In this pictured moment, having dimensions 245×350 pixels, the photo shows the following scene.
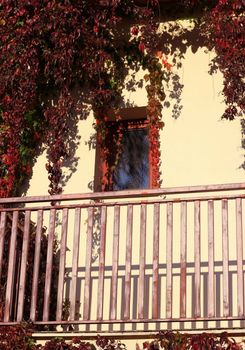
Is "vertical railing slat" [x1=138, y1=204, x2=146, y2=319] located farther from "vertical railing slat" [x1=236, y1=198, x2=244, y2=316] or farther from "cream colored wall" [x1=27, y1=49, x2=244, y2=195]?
"cream colored wall" [x1=27, y1=49, x2=244, y2=195]

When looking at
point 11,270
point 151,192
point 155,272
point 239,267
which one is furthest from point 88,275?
point 239,267

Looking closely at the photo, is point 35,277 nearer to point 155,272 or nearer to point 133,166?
point 155,272

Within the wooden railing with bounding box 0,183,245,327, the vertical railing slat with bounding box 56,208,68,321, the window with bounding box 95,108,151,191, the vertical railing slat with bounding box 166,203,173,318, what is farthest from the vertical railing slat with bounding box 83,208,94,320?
the window with bounding box 95,108,151,191

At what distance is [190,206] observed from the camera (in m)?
10.5

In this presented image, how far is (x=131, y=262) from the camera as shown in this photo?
9719 mm

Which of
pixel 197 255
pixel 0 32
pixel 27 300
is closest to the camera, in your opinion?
pixel 197 255

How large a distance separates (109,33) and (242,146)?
221 centimetres

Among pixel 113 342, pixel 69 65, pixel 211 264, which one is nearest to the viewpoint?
pixel 211 264

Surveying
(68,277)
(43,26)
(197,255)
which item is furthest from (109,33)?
(197,255)

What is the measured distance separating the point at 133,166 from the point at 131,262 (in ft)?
6.22

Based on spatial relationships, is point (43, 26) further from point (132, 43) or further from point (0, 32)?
point (132, 43)

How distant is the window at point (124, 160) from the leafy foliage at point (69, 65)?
0.12m

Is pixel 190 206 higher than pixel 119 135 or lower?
lower

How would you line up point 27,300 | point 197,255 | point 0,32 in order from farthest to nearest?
point 0,32
point 27,300
point 197,255
